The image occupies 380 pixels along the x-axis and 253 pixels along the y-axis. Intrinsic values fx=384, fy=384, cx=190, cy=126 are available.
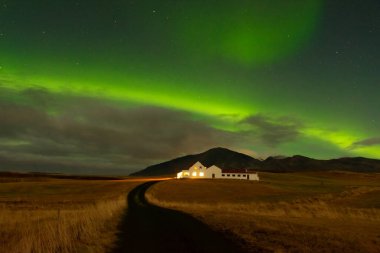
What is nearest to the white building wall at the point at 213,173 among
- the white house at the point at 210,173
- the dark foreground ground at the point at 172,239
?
the white house at the point at 210,173

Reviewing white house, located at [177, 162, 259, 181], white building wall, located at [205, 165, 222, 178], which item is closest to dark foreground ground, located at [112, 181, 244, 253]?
white building wall, located at [205, 165, 222, 178]

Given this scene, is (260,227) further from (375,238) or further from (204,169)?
(204,169)

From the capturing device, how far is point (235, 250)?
16.0 metres

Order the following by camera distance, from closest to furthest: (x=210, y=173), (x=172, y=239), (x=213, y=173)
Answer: (x=172, y=239) → (x=210, y=173) → (x=213, y=173)

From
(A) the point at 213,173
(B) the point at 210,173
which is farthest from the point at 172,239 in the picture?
(A) the point at 213,173

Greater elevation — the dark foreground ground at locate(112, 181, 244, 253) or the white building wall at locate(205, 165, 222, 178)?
the white building wall at locate(205, 165, 222, 178)

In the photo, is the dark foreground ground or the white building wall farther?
the white building wall

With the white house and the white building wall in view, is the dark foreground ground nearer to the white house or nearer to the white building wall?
the white building wall

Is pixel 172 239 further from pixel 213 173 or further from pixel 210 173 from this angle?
pixel 213 173

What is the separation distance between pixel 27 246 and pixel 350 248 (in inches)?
542

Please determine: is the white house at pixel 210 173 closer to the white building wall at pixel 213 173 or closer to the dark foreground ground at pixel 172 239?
the white building wall at pixel 213 173

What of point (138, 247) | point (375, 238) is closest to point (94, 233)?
point (138, 247)

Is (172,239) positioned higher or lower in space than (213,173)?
lower

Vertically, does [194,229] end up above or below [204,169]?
below
